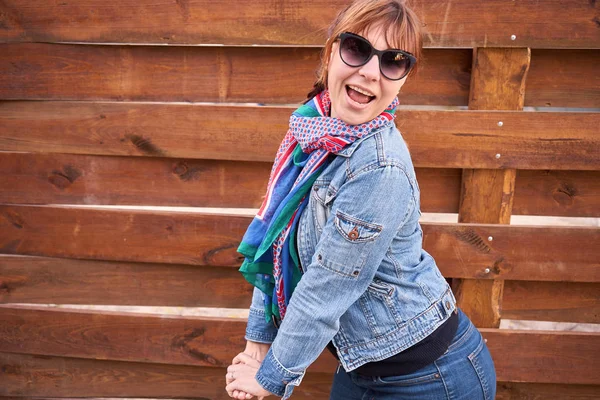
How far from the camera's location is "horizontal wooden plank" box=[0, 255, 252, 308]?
2.75 meters

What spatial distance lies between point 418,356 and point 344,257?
1.33 ft

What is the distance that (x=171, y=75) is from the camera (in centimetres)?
251

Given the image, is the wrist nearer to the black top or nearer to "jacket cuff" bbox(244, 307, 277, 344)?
"jacket cuff" bbox(244, 307, 277, 344)

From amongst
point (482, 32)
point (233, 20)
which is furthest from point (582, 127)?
point (233, 20)

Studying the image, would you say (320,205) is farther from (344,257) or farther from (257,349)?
(257,349)

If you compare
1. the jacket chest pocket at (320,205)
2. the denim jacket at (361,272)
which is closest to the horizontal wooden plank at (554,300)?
the denim jacket at (361,272)

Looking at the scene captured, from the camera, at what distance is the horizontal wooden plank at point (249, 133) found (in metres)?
2.36

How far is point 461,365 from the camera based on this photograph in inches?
65.1

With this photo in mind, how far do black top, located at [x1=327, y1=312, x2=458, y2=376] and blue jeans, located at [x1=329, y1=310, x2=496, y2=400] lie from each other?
0.06 ft

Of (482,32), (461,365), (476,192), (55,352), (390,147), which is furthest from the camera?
(55,352)

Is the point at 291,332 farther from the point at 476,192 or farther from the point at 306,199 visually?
the point at 476,192

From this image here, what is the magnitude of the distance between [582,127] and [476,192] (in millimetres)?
481

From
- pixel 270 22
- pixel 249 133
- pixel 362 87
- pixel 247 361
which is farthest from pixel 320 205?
pixel 270 22

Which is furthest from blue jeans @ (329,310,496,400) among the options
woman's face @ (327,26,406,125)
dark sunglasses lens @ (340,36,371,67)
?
dark sunglasses lens @ (340,36,371,67)
